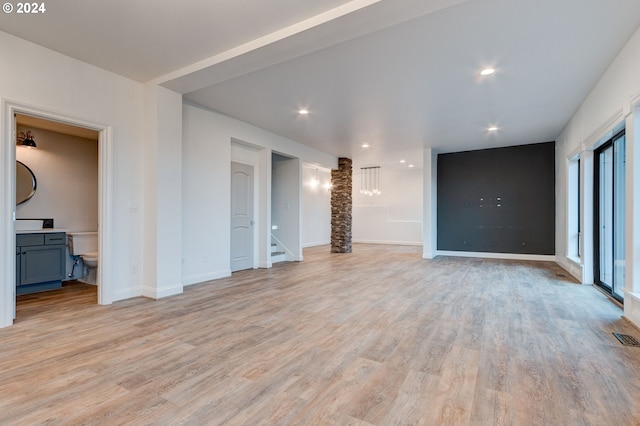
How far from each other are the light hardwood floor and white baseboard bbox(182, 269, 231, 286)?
1.75 ft

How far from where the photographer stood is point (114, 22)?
2807 millimetres

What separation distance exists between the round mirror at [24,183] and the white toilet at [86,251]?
2.53 feet

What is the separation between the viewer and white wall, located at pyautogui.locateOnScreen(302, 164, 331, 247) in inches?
437

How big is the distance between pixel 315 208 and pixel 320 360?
9.42 metres

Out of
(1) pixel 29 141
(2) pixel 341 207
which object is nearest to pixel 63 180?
(1) pixel 29 141

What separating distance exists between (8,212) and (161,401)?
266 centimetres

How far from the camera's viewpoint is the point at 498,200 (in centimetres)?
808

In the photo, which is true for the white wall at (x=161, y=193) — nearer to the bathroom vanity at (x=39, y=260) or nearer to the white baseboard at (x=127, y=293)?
the white baseboard at (x=127, y=293)

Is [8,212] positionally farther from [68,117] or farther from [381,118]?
[381,118]

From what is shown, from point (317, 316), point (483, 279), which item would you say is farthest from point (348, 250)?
point (317, 316)

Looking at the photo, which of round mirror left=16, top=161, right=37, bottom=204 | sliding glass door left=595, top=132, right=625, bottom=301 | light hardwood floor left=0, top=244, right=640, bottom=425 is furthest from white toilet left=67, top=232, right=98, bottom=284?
sliding glass door left=595, top=132, right=625, bottom=301

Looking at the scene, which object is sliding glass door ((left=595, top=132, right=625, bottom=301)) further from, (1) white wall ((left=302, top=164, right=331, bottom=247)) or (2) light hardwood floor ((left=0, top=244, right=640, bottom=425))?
(1) white wall ((left=302, top=164, right=331, bottom=247))

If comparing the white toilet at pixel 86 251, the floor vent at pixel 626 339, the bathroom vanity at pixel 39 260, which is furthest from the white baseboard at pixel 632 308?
the bathroom vanity at pixel 39 260

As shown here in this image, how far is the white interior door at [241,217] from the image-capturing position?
5.93 m
